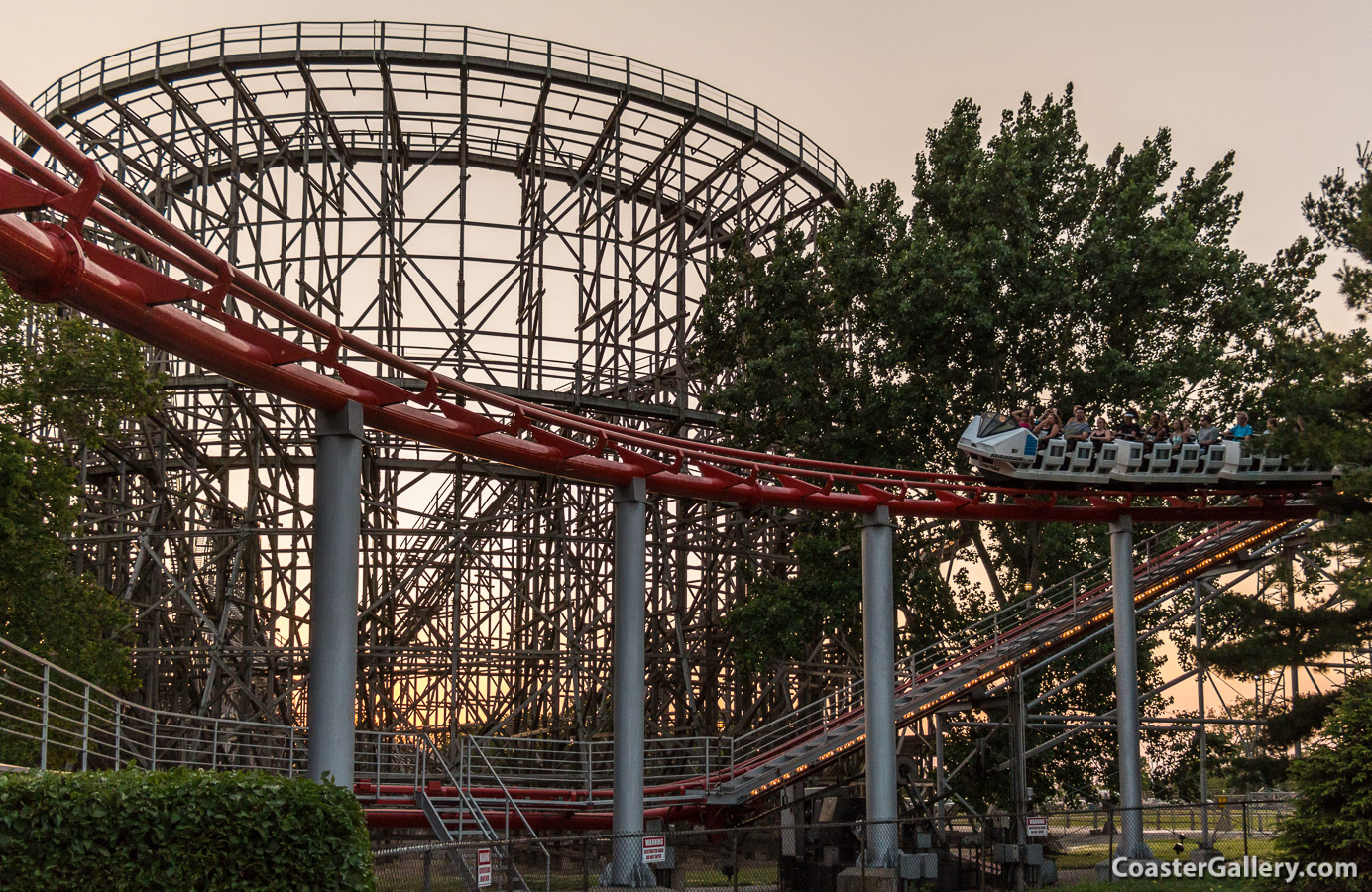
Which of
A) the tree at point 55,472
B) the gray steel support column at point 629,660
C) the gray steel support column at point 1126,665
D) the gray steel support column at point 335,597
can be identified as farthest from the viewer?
the gray steel support column at point 1126,665

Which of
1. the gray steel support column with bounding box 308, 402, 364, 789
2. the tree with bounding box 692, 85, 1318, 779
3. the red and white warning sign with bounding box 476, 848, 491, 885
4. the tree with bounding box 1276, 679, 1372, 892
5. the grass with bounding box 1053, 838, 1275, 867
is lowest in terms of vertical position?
A: the grass with bounding box 1053, 838, 1275, 867

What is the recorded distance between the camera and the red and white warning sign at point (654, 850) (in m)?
17.3

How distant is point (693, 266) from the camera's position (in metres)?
36.0

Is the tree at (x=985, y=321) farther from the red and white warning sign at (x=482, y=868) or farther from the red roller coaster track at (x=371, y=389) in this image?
the red and white warning sign at (x=482, y=868)

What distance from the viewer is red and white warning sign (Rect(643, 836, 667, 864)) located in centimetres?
1733

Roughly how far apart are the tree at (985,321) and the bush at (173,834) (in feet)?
56.7

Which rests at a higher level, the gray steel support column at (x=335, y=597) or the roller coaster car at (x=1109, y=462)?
the roller coaster car at (x=1109, y=462)

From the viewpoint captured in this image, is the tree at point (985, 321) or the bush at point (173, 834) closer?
the bush at point (173, 834)

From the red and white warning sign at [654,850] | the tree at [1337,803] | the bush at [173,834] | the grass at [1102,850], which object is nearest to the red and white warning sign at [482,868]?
the red and white warning sign at [654,850]

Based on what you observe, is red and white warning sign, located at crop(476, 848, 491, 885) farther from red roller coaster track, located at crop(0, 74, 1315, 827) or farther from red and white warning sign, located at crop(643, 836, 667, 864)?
red roller coaster track, located at crop(0, 74, 1315, 827)

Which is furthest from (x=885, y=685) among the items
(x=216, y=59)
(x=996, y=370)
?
(x=216, y=59)

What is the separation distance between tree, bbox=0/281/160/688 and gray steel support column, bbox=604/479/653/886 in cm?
899

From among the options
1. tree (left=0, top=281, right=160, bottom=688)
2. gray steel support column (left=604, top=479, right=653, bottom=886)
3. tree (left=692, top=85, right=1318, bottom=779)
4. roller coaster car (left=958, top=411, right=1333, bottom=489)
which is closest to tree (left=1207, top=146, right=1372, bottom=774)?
roller coaster car (left=958, top=411, right=1333, bottom=489)

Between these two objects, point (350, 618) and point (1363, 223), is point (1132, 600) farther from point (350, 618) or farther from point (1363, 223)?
point (350, 618)
